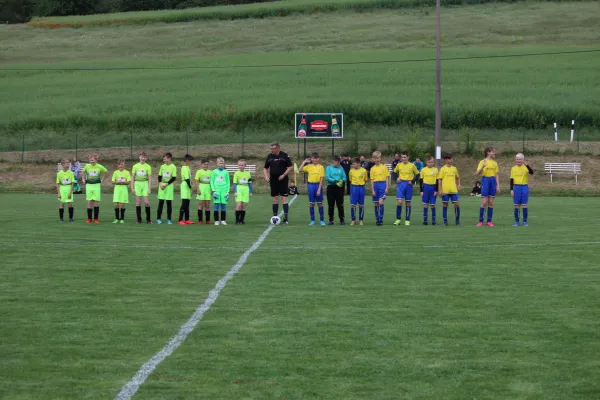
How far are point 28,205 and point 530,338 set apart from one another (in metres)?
27.0

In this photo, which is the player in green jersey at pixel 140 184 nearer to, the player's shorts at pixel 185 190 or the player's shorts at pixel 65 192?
the player's shorts at pixel 185 190

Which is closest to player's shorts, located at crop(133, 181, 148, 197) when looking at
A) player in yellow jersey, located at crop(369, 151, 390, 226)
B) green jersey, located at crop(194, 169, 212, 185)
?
green jersey, located at crop(194, 169, 212, 185)

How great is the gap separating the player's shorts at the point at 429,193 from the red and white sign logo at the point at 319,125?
24370mm

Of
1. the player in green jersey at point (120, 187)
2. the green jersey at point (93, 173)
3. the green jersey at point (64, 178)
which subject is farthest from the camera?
the green jersey at point (64, 178)

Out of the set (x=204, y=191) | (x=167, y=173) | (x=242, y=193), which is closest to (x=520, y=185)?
(x=242, y=193)

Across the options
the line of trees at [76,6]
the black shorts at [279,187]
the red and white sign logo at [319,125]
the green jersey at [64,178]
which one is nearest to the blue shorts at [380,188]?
the black shorts at [279,187]

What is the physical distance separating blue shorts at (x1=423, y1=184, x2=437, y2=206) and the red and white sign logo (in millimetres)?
24370

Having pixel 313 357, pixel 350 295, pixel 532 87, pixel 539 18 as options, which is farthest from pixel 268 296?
pixel 539 18

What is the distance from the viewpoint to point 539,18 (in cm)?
9850

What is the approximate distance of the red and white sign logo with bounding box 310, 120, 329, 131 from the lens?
4953 centimetres

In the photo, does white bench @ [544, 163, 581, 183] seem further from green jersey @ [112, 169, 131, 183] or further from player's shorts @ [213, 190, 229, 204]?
A: green jersey @ [112, 169, 131, 183]

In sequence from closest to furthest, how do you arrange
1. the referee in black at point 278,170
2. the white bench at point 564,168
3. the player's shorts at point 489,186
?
the referee in black at point 278,170 < the player's shorts at point 489,186 < the white bench at point 564,168

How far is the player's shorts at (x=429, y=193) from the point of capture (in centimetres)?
2520

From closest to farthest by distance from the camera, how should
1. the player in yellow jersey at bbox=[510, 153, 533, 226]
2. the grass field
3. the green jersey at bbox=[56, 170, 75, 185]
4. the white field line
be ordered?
the white field line, the grass field, the player in yellow jersey at bbox=[510, 153, 533, 226], the green jersey at bbox=[56, 170, 75, 185]
